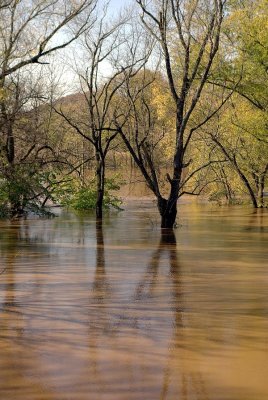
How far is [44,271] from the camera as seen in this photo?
11383mm

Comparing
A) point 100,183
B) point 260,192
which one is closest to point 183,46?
point 100,183

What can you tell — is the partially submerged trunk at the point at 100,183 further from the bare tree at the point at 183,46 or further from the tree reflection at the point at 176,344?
the tree reflection at the point at 176,344

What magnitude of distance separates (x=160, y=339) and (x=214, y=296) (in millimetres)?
2427

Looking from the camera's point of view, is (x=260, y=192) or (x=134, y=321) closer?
(x=134, y=321)

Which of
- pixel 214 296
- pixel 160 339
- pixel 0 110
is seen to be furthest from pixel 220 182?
pixel 160 339

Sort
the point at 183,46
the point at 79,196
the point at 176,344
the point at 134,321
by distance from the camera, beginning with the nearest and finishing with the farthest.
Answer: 1. the point at 176,344
2. the point at 134,321
3. the point at 183,46
4. the point at 79,196

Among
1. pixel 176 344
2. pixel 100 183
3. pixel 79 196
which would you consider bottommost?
pixel 176 344

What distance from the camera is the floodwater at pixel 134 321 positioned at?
18.0ft

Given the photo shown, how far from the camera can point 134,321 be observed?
761 cm

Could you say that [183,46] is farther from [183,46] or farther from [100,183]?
[100,183]

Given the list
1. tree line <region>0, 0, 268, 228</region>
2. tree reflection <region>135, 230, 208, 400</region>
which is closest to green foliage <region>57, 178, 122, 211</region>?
tree line <region>0, 0, 268, 228</region>

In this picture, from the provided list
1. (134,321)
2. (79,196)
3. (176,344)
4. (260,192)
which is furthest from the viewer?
(260,192)

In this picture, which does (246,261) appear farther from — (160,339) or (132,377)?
(132,377)

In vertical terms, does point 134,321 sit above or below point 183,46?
below
